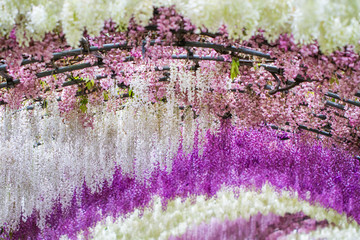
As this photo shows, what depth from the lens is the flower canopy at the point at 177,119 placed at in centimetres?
329

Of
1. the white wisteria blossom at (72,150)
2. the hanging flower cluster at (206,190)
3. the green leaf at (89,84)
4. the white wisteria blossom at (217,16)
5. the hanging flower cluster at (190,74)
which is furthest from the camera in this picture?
the white wisteria blossom at (72,150)

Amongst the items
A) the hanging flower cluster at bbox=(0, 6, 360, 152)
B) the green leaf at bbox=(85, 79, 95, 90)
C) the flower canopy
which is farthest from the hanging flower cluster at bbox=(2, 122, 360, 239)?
the green leaf at bbox=(85, 79, 95, 90)

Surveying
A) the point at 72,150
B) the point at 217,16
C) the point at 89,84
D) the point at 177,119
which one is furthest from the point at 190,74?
the point at 217,16

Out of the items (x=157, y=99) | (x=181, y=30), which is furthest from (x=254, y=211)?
(x=157, y=99)

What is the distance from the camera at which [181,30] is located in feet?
12.5

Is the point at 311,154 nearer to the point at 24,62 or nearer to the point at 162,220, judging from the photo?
the point at 162,220

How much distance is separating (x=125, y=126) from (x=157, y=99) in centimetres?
82

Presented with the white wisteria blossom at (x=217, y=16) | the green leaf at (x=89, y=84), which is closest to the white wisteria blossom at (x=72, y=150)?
the green leaf at (x=89, y=84)

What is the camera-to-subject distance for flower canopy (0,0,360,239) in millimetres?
3291

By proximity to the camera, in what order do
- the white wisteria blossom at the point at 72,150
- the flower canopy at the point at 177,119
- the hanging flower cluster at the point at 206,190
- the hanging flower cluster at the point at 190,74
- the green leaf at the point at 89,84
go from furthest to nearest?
the white wisteria blossom at the point at 72,150 < the green leaf at the point at 89,84 < the hanging flower cluster at the point at 206,190 < the hanging flower cluster at the point at 190,74 < the flower canopy at the point at 177,119

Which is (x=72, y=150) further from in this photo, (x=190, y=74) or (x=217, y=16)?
(x=217, y=16)

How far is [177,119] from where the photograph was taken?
24.4 ft

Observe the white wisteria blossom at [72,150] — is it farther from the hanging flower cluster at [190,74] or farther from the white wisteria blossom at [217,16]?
the white wisteria blossom at [217,16]

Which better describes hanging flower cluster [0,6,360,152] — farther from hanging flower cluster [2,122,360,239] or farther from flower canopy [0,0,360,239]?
hanging flower cluster [2,122,360,239]
